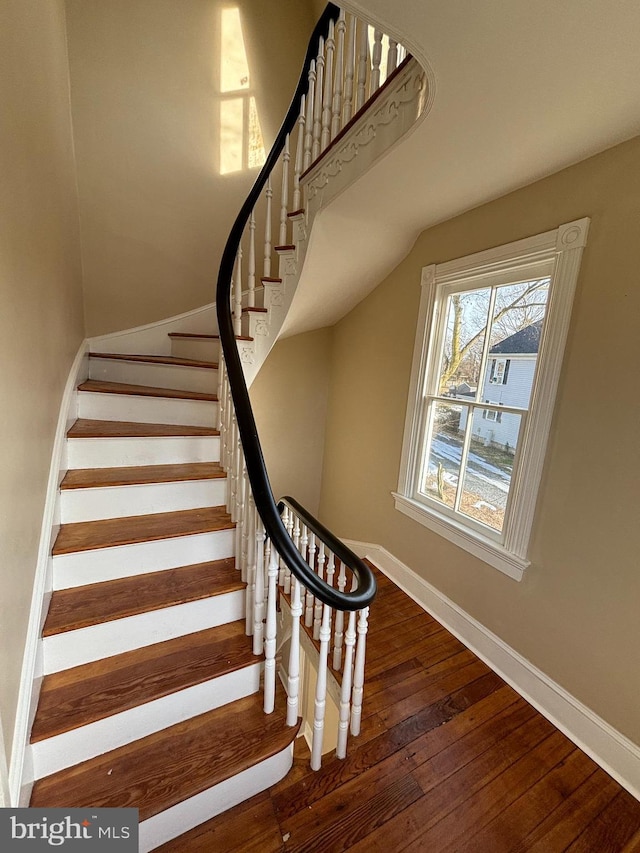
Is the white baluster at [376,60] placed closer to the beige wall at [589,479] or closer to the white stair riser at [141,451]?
the beige wall at [589,479]

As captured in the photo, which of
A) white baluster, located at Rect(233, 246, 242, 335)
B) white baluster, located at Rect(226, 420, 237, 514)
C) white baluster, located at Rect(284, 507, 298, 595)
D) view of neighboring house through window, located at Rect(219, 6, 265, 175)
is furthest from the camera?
view of neighboring house through window, located at Rect(219, 6, 265, 175)

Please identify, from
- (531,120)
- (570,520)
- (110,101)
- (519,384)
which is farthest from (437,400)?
(110,101)

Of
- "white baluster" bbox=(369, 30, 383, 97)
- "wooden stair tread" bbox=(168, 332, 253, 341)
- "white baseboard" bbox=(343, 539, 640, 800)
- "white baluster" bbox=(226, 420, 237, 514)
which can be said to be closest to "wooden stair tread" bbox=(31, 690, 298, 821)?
"white baluster" bbox=(226, 420, 237, 514)

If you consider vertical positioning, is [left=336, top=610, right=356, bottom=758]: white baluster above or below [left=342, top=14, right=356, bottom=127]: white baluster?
below

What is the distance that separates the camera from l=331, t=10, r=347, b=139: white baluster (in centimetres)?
153

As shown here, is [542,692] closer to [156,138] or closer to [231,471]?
[231,471]

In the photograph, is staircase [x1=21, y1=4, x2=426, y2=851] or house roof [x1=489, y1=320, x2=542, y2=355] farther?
house roof [x1=489, y1=320, x2=542, y2=355]

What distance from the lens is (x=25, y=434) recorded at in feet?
3.58

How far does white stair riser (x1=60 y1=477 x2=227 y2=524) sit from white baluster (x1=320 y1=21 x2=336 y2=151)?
185 centimetres

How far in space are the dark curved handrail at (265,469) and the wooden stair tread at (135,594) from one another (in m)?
0.47

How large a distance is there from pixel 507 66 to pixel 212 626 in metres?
2.15

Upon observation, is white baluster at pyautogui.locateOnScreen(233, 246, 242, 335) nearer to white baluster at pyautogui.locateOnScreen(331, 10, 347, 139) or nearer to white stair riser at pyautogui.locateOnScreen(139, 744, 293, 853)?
white baluster at pyautogui.locateOnScreen(331, 10, 347, 139)

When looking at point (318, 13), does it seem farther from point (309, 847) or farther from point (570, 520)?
point (309, 847)

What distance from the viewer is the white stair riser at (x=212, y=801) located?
40.3 inches
